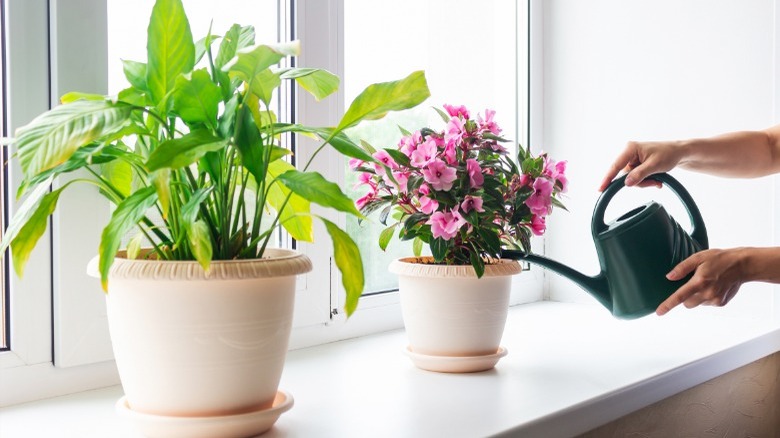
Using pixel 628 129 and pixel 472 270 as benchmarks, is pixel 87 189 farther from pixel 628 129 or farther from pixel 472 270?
pixel 628 129

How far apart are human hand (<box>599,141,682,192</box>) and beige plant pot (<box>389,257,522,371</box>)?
254 mm

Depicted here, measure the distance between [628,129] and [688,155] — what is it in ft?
1.69

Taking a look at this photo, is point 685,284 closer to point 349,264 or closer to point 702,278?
point 702,278

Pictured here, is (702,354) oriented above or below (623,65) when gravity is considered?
below

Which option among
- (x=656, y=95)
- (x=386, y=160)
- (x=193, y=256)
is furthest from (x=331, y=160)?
(x=656, y=95)

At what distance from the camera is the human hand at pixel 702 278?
1.09m

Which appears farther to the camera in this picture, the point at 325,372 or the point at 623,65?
the point at 623,65

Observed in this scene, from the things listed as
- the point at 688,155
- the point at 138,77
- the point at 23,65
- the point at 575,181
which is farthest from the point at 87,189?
the point at 575,181

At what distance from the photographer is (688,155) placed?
1340 millimetres

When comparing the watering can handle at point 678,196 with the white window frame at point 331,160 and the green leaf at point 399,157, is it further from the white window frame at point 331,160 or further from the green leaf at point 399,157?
the white window frame at point 331,160

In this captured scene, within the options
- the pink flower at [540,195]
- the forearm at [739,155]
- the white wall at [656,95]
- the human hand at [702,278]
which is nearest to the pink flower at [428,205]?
the pink flower at [540,195]

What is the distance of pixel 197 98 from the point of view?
74 cm

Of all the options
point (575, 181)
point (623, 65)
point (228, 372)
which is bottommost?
point (228, 372)

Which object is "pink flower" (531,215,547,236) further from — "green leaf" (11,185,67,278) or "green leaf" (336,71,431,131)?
"green leaf" (11,185,67,278)
